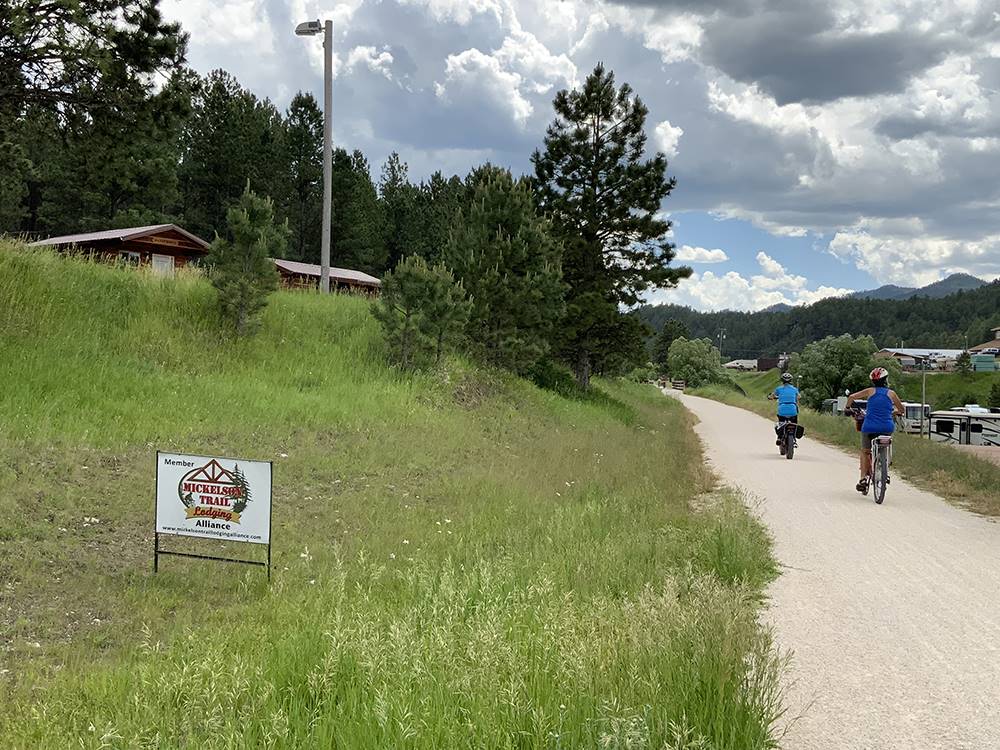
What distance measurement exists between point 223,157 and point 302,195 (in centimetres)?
676

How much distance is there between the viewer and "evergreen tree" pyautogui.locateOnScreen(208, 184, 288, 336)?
16203 millimetres

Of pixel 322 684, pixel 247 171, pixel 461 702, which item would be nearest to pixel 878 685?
pixel 461 702

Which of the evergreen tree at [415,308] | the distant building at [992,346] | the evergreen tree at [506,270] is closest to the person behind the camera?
the evergreen tree at [415,308]

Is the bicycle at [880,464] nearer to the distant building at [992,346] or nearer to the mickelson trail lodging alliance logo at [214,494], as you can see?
the mickelson trail lodging alliance logo at [214,494]

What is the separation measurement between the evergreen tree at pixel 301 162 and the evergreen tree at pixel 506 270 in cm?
3843

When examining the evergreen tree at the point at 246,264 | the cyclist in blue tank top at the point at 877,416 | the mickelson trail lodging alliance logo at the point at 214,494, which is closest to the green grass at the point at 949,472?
the cyclist in blue tank top at the point at 877,416

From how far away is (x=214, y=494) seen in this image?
6.75 m

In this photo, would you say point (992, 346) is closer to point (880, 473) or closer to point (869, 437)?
point (869, 437)

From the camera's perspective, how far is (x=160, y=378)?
43.6 ft

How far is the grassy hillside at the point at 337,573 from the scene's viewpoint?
3.40 meters

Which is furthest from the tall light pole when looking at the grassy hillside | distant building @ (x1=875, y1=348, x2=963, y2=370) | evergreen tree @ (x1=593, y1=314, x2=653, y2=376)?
distant building @ (x1=875, y1=348, x2=963, y2=370)

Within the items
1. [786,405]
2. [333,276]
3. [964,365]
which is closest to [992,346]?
[964,365]

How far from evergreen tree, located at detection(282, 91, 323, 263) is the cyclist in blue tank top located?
51.6 meters

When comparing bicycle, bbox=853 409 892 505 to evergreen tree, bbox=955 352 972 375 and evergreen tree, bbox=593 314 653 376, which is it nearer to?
evergreen tree, bbox=593 314 653 376
